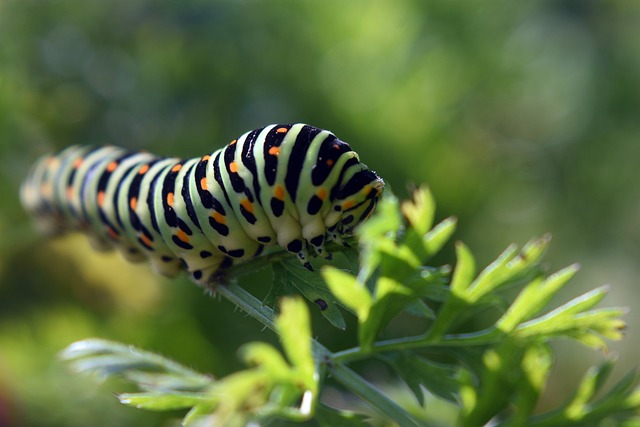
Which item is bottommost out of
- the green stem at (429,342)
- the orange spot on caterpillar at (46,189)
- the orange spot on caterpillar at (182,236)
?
the green stem at (429,342)

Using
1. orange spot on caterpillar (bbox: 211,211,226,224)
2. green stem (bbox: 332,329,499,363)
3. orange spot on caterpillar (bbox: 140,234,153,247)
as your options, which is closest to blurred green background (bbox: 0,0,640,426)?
orange spot on caterpillar (bbox: 140,234,153,247)

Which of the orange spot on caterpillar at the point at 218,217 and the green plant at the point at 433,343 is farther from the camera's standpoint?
Result: the orange spot on caterpillar at the point at 218,217

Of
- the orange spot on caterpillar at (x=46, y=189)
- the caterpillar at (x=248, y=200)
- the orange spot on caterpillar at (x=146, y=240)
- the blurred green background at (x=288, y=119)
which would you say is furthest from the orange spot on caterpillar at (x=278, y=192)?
the orange spot on caterpillar at (x=46, y=189)

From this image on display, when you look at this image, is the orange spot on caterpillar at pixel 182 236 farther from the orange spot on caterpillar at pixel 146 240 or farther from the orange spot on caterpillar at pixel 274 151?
the orange spot on caterpillar at pixel 274 151

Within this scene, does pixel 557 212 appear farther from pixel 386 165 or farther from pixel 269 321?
pixel 269 321

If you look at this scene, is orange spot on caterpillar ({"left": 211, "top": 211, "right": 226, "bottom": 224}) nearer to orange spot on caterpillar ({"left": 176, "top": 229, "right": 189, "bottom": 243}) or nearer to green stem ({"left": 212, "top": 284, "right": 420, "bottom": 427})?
orange spot on caterpillar ({"left": 176, "top": 229, "right": 189, "bottom": 243})

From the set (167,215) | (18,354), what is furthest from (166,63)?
(167,215)
